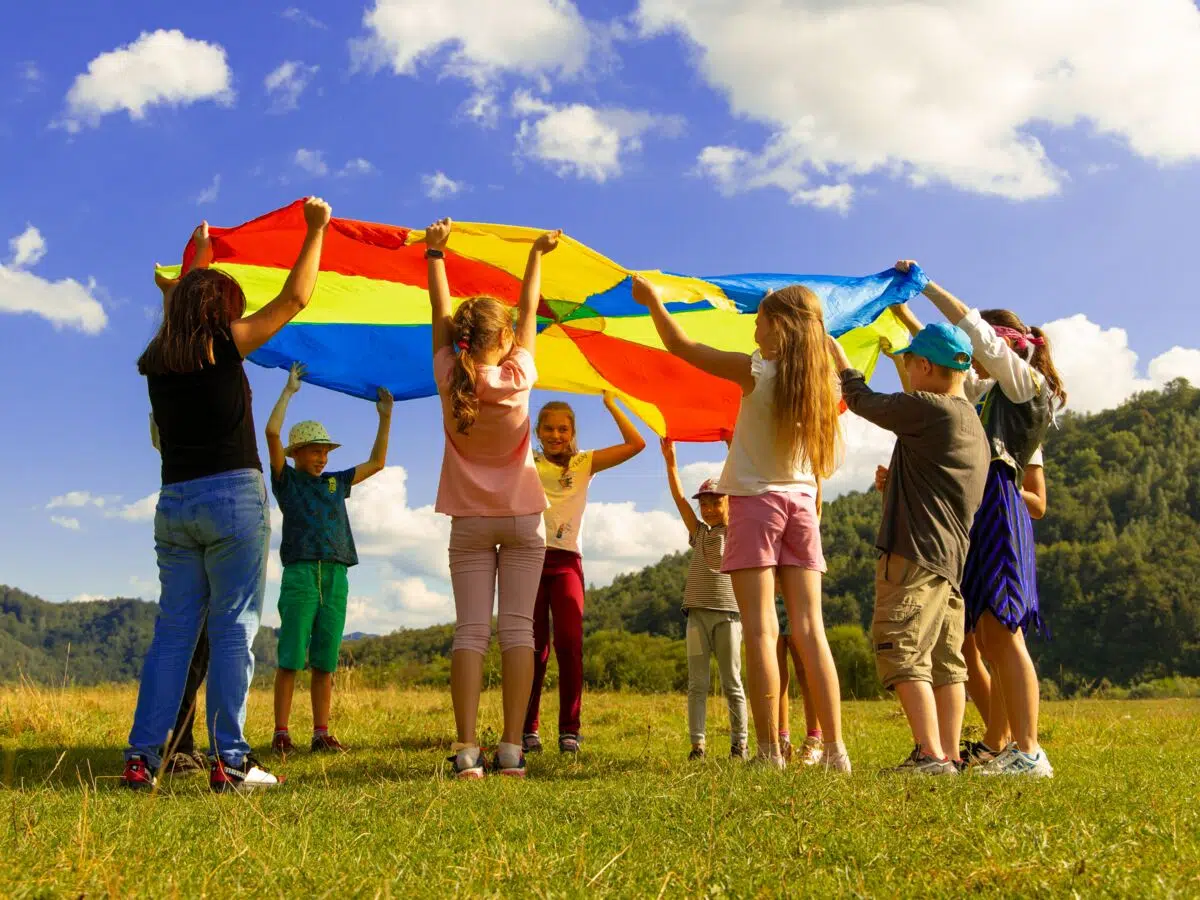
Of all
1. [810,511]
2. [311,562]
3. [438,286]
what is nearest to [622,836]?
[810,511]

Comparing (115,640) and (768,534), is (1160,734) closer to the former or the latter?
(768,534)

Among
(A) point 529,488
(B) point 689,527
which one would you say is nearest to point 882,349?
(B) point 689,527

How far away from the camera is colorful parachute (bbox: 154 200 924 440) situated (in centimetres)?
542

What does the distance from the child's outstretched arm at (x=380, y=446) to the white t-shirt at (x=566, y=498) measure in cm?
92

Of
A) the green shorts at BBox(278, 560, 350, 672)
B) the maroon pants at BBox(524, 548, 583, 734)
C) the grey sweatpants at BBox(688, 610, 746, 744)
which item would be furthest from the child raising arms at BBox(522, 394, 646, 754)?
the green shorts at BBox(278, 560, 350, 672)

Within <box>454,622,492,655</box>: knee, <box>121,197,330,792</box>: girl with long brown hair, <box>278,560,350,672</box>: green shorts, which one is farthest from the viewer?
<box>278,560,350,672</box>: green shorts

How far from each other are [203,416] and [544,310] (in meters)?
2.56

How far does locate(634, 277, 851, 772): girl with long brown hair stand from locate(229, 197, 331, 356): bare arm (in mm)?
1348

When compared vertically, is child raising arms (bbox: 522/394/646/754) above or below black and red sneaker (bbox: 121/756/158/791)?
above

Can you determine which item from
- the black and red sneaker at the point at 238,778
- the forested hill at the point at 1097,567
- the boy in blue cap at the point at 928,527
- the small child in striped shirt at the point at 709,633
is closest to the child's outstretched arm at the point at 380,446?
the small child in striped shirt at the point at 709,633

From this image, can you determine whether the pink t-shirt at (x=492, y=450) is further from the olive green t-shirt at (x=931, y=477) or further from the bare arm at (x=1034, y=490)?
the bare arm at (x=1034, y=490)

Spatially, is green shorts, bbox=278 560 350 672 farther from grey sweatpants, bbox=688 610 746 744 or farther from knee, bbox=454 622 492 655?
grey sweatpants, bbox=688 610 746 744

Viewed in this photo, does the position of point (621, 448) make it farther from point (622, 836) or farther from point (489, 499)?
point (622, 836)

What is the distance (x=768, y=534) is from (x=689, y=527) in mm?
2025
